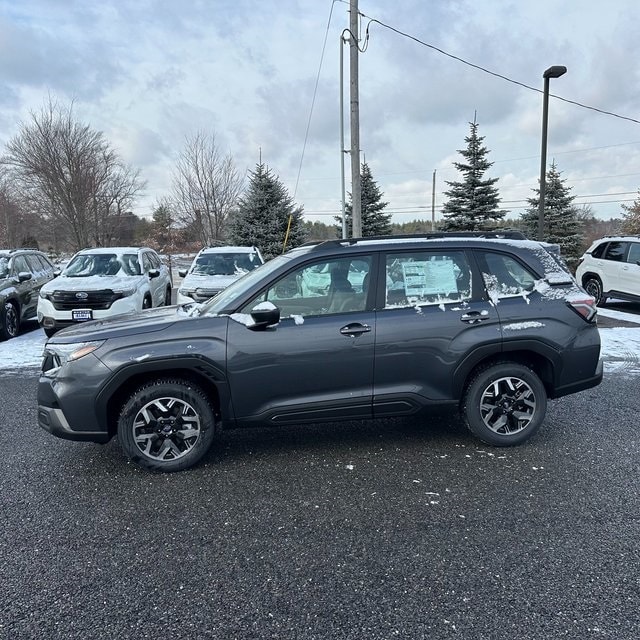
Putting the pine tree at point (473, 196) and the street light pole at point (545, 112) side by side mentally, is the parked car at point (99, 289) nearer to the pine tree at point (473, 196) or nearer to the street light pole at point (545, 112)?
the street light pole at point (545, 112)

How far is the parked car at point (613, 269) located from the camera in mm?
11500

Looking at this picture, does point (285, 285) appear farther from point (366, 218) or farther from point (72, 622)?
point (366, 218)

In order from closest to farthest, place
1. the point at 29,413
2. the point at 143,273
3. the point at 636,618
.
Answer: the point at 636,618 → the point at 29,413 → the point at 143,273

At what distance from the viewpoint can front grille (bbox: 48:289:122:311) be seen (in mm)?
8648

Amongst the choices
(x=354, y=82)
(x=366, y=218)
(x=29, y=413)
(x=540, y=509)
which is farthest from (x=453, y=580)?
(x=366, y=218)

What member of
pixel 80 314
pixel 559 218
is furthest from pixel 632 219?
pixel 80 314

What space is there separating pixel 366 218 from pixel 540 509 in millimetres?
26030

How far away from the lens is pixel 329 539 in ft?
9.49

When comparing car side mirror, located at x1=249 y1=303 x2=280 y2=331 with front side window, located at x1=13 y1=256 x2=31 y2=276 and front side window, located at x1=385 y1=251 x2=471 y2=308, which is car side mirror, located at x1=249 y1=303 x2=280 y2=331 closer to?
front side window, located at x1=385 y1=251 x2=471 y2=308

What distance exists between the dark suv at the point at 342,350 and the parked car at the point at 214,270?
5396mm

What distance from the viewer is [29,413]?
519 cm

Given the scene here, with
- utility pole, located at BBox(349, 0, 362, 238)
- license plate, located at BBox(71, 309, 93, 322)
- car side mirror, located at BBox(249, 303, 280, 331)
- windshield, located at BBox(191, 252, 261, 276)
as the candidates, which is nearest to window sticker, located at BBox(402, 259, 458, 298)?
car side mirror, located at BBox(249, 303, 280, 331)

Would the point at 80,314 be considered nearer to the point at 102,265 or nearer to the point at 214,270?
the point at 102,265

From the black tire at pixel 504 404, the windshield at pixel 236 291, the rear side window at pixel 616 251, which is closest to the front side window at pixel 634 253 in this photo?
the rear side window at pixel 616 251
